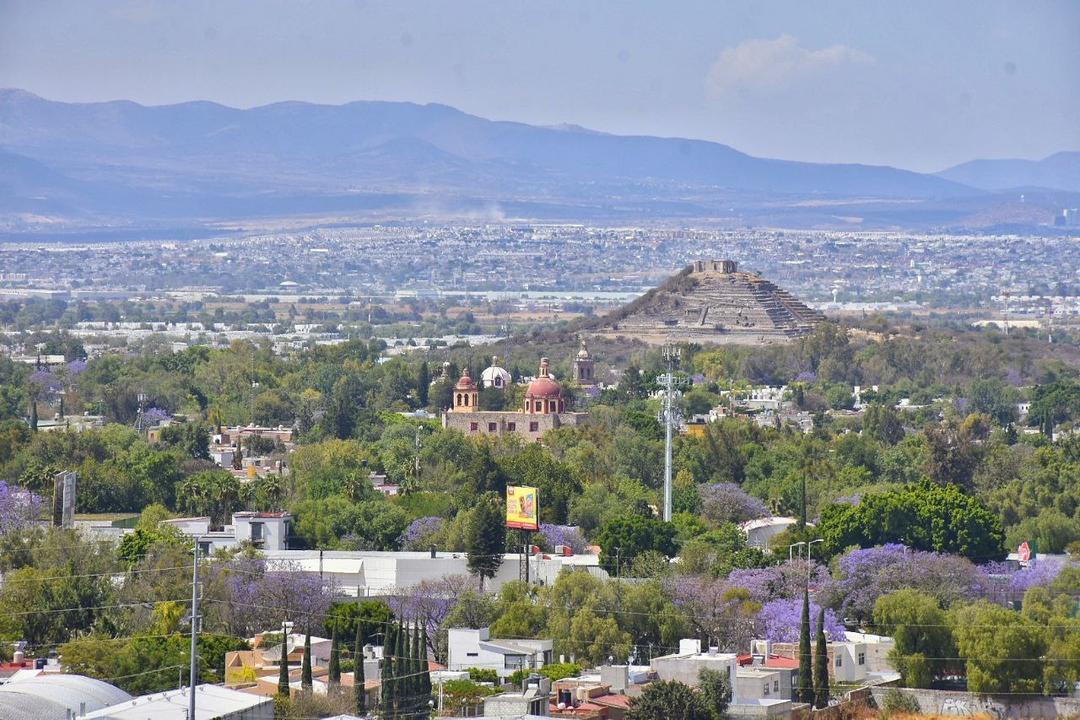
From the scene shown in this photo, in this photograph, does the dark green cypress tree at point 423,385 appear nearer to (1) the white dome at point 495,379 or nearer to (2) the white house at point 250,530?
(1) the white dome at point 495,379

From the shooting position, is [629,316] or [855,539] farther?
[629,316]

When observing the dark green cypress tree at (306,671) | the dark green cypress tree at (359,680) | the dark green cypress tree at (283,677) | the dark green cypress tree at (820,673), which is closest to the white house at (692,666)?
the dark green cypress tree at (820,673)

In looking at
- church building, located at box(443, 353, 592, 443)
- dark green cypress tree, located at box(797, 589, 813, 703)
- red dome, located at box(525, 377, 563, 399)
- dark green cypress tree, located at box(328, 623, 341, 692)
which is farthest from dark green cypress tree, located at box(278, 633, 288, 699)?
red dome, located at box(525, 377, 563, 399)

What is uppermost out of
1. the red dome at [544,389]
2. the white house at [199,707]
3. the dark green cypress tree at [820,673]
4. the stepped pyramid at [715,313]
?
the white house at [199,707]

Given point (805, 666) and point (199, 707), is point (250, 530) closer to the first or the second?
point (805, 666)

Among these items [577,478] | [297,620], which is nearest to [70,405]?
[577,478]

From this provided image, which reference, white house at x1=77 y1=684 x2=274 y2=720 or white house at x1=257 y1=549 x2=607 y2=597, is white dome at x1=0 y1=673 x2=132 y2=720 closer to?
white house at x1=77 y1=684 x2=274 y2=720

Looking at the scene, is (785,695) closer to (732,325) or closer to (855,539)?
(855,539)
